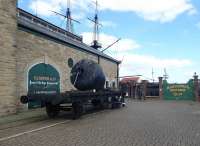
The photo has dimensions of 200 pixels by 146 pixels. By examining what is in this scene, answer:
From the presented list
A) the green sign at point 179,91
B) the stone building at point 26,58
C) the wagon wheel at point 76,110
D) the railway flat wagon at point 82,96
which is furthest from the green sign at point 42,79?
the green sign at point 179,91

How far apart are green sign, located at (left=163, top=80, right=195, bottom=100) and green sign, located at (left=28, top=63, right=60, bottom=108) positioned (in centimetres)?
2215

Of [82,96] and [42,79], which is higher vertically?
[42,79]

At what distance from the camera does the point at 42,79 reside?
821 inches

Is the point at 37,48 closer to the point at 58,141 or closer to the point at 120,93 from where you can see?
the point at 120,93

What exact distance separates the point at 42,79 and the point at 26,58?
2.38 m

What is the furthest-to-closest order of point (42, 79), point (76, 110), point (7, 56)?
point (42, 79) → point (7, 56) → point (76, 110)

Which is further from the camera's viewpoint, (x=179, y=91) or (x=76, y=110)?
(x=179, y=91)

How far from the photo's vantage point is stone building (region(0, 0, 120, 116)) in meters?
16.0

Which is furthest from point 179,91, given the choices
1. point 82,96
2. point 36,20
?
point 82,96

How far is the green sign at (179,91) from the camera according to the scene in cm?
4059

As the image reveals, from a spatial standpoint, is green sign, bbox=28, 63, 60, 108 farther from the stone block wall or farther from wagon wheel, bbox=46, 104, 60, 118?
wagon wheel, bbox=46, 104, 60, 118

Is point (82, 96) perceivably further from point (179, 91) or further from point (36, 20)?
point (179, 91)

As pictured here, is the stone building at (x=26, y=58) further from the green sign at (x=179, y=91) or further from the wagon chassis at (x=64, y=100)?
the green sign at (x=179, y=91)

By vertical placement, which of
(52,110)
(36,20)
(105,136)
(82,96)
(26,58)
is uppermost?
(36,20)
